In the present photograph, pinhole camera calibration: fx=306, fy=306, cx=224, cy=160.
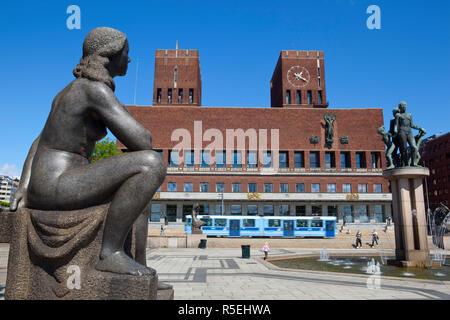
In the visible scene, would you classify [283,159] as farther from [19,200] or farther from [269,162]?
[19,200]

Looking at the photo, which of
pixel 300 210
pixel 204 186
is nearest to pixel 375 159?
pixel 300 210

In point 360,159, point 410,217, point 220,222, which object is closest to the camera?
point 410,217

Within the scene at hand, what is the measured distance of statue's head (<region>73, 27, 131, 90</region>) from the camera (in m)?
2.59

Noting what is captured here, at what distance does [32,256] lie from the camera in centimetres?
223

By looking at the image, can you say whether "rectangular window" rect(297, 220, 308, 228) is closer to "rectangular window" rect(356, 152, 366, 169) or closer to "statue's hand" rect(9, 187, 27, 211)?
"rectangular window" rect(356, 152, 366, 169)

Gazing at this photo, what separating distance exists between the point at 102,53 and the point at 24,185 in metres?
1.28

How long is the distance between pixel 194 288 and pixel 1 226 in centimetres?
548

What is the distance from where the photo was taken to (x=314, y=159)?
5131cm

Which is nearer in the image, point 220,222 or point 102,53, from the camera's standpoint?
point 102,53

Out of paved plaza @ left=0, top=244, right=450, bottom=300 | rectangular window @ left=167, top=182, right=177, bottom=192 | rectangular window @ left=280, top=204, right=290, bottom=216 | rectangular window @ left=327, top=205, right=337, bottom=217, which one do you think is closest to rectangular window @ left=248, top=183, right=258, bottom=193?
rectangular window @ left=280, top=204, right=290, bottom=216

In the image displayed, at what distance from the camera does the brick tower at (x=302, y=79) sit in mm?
59812

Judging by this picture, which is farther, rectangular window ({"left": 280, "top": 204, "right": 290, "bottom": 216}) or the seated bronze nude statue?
rectangular window ({"left": 280, "top": 204, "right": 290, "bottom": 216})
